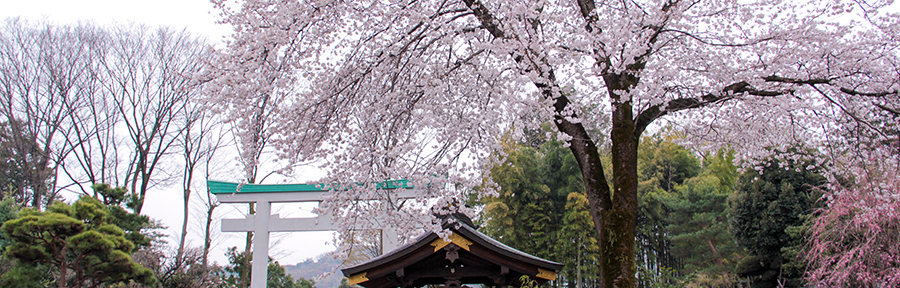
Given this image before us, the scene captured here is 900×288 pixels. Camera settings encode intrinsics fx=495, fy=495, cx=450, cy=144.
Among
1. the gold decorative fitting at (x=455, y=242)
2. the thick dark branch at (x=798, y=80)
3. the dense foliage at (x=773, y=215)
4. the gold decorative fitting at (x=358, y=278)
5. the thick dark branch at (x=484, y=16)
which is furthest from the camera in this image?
the dense foliage at (x=773, y=215)

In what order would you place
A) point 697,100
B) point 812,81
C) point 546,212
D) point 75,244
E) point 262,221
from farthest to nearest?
point 546,212 < point 262,221 < point 75,244 < point 697,100 < point 812,81

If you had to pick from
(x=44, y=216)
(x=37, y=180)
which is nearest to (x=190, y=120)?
(x=37, y=180)

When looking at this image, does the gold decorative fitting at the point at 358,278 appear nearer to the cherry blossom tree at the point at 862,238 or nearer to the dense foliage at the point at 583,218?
the cherry blossom tree at the point at 862,238

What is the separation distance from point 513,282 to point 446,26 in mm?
3321

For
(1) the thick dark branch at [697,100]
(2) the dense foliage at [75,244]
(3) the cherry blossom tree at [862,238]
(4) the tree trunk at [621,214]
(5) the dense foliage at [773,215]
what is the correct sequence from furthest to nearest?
(5) the dense foliage at [773,215] < (2) the dense foliage at [75,244] < (3) the cherry blossom tree at [862,238] < (1) the thick dark branch at [697,100] < (4) the tree trunk at [621,214]

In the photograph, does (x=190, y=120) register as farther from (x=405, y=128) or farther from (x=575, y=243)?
(x=575, y=243)

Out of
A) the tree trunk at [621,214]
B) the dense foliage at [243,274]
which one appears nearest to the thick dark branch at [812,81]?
the tree trunk at [621,214]

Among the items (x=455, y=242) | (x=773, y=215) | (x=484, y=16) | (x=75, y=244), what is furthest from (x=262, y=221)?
(x=773, y=215)

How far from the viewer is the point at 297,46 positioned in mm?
3666

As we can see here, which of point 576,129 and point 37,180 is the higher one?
point 37,180

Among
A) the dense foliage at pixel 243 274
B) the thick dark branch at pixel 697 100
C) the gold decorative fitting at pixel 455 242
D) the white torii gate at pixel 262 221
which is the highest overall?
the thick dark branch at pixel 697 100

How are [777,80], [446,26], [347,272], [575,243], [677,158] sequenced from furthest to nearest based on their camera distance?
[677,158] → [575,243] → [347,272] → [446,26] → [777,80]

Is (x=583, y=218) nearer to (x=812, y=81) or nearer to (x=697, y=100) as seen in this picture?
(x=697, y=100)

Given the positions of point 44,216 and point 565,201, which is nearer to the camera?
point 44,216
